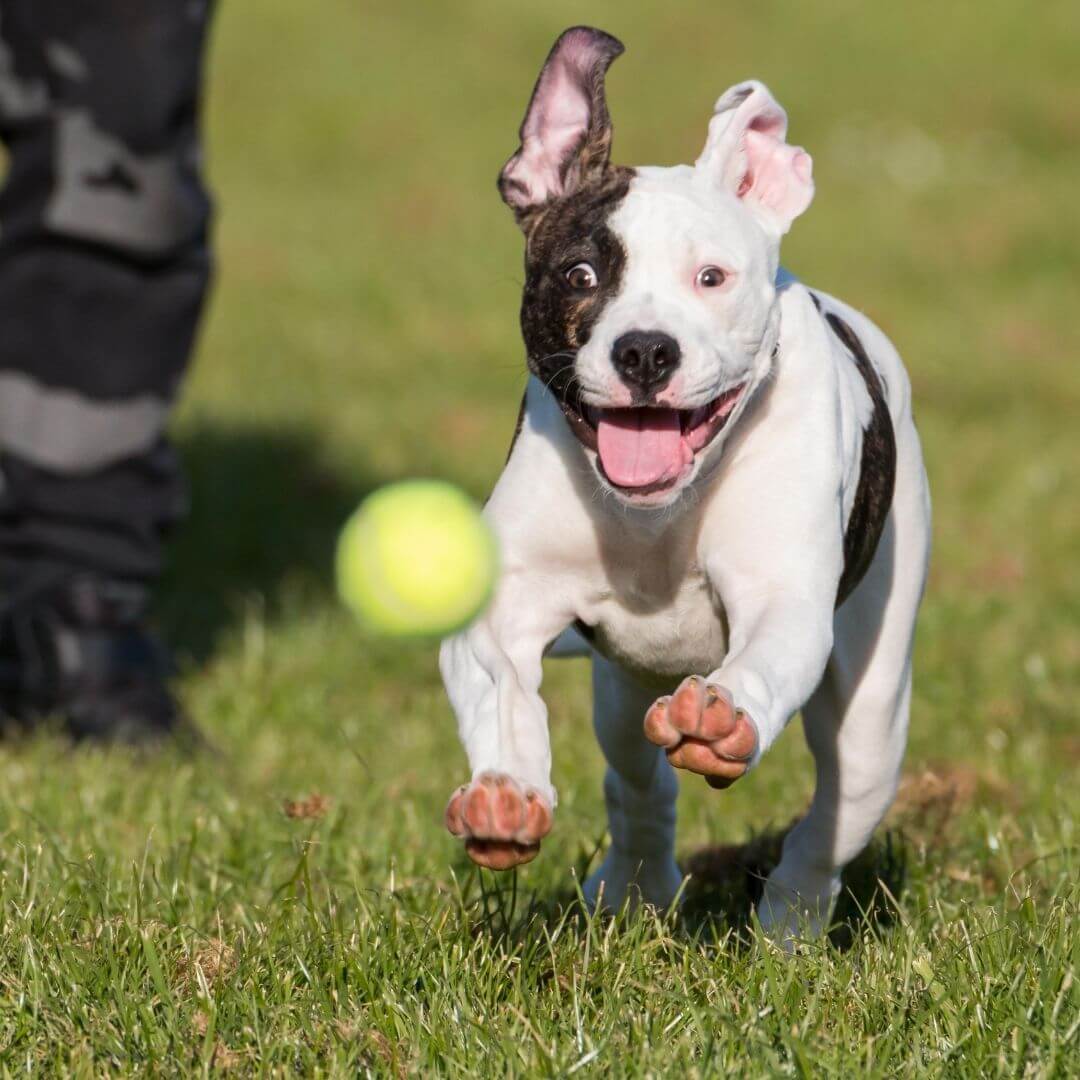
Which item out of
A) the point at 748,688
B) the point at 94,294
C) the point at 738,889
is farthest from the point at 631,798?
the point at 94,294

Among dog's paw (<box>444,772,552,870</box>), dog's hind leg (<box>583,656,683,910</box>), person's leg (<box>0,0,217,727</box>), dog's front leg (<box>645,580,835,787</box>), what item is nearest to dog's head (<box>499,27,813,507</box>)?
dog's front leg (<box>645,580,835,787</box>)

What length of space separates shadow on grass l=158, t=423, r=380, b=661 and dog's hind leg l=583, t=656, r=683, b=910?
3.01 meters

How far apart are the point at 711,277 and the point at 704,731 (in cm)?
90

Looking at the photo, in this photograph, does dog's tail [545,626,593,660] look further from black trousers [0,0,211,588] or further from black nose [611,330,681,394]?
black trousers [0,0,211,588]

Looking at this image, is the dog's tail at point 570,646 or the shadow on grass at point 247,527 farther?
the shadow on grass at point 247,527

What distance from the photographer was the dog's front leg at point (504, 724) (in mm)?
3076

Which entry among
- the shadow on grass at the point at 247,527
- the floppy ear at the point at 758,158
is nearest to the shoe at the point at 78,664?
the shadow on grass at the point at 247,527

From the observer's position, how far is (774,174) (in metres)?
3.70

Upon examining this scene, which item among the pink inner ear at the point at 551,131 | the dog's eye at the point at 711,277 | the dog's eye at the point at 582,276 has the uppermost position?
the pink inner ear at the point at 551,131

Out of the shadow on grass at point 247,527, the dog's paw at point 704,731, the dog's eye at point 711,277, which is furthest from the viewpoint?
the shadow on grass at point 247,527

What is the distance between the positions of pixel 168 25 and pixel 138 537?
1.57 meters

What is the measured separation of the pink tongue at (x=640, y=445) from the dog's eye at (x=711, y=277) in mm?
234

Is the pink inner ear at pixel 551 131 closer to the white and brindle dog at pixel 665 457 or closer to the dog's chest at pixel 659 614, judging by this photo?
the white and brindle dog at pixel 665 457

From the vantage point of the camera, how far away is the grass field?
3.19 m
